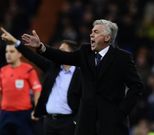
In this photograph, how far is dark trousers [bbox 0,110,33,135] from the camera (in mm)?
11180

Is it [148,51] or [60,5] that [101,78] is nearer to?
[148,51]

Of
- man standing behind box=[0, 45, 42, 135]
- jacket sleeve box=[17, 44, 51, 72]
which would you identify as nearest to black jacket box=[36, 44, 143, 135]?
jacket sleeve box=[17, 44, 51, 72]

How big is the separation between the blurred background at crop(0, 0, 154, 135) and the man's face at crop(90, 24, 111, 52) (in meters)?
6.62

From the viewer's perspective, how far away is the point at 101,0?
1802 centimetres

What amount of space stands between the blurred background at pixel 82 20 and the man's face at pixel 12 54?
4.90m

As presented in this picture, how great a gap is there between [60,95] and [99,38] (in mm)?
1559

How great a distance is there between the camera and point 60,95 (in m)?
10.6

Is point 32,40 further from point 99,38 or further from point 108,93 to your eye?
point 108,93

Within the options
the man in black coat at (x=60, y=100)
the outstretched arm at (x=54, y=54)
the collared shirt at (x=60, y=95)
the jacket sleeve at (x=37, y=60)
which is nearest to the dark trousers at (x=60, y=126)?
the man in black coat at (x=60, y=100)

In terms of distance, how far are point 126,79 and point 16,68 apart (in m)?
2.58

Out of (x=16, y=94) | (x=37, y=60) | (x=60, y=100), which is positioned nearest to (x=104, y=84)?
(x=60, y=100)

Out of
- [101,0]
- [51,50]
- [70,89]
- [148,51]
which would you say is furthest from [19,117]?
[101,0]

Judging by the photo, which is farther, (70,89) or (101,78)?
(70,89)

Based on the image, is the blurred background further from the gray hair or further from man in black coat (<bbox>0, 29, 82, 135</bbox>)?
the gray hair
